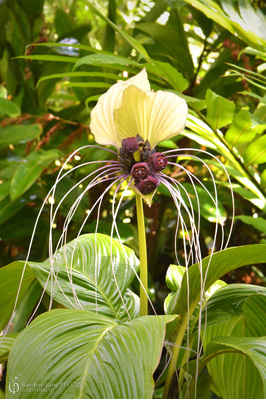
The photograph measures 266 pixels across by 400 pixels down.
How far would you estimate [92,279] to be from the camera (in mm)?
723

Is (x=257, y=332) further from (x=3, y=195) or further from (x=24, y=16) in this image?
(x=24, y=16)

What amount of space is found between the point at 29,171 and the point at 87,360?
2.31ft

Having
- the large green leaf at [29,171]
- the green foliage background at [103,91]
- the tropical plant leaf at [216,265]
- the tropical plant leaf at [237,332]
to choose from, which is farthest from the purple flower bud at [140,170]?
the large green leaf at [29,171]

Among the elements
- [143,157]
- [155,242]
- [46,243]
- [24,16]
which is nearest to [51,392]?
[143,157]

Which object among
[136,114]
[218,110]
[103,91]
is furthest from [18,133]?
[136,114]

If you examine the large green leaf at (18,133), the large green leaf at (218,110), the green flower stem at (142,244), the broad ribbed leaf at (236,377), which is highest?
the large green leaf at (218,110)

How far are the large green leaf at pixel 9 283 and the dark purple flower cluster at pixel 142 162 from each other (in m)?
0.22

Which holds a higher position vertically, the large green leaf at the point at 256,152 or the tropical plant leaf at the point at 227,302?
the large green leaf at the point at 256,152

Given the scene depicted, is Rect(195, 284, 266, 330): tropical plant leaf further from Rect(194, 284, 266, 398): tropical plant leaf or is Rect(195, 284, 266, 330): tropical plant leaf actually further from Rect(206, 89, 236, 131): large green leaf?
Rect(206, 89, 236, 131): large green leaf

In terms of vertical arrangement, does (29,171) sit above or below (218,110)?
below

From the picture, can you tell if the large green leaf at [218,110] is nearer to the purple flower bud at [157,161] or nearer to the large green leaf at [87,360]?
the purple flower bud at [157,161]

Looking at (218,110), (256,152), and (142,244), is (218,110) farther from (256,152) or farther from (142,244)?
(142,244)

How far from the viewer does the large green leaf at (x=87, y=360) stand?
42 centimetres

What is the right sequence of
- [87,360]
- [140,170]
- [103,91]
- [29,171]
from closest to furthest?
[87,360], [140,170], [29,171], [103,91]
